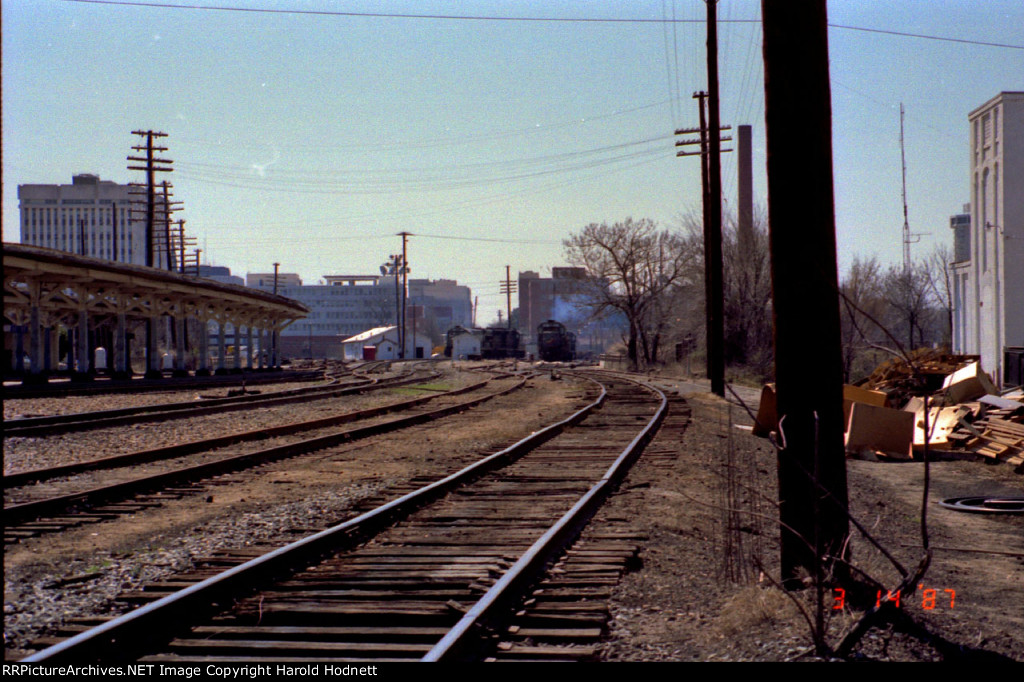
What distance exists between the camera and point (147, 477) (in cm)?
937

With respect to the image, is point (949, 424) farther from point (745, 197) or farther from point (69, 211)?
point (69, 211)

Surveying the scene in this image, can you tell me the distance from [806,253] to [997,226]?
25471mm

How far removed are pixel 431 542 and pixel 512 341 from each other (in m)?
68.6

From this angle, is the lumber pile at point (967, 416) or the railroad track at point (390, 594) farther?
the lumber pile at point (967, 416)

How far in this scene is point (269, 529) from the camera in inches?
281

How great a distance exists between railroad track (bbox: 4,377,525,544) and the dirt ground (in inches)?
189

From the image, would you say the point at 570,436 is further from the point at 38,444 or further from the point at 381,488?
the point at 38,444

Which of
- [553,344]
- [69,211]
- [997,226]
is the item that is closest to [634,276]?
[553,344]

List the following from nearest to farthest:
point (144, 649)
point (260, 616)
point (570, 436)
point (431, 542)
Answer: point (144, 649) < point (260, 616) < point (431, 542) < point (570, 436)

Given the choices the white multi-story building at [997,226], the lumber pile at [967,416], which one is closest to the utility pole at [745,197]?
the white multi-story building at [997,226]

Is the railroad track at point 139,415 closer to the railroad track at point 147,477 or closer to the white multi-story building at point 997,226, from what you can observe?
the railroad track at point 147,477

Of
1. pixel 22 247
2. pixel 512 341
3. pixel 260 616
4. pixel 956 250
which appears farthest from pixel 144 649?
Answer: pixel 512 341

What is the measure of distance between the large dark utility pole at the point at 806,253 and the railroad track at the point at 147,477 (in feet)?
19.6

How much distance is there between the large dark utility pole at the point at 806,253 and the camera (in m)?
5.01
